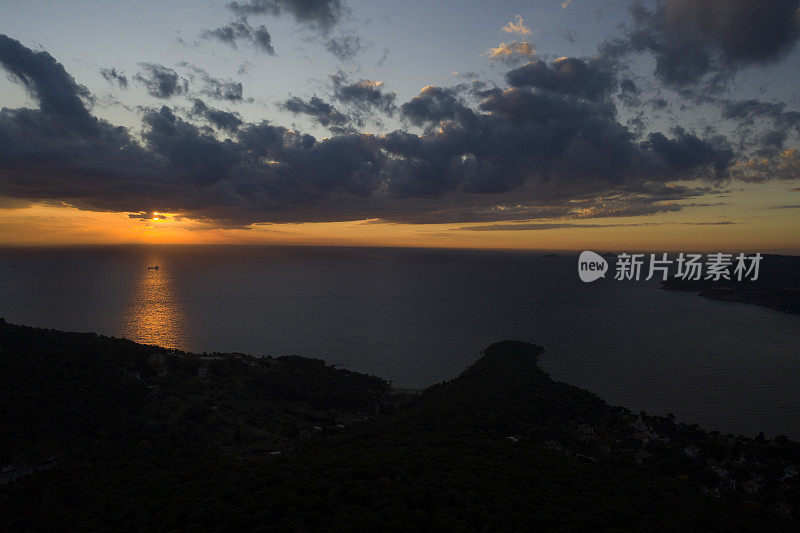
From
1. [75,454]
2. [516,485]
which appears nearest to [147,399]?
[75,454]

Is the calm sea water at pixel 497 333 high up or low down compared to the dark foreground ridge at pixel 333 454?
down

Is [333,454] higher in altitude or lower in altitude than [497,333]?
higher

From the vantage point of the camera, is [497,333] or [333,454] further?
[497,333]

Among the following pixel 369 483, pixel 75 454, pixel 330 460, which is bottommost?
pixel 75 454

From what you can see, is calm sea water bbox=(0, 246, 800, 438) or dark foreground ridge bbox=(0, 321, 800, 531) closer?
dark foreground ridge bbox=(0, 321, 800, 531)

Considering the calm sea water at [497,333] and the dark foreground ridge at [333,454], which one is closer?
the dark foreground ridge at [333,454]

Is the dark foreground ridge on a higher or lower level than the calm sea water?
higher

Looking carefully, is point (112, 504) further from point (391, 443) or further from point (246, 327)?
point (246, 327)

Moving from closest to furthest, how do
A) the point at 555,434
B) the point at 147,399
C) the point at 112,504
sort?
the point at 112,504
the point at 555,434
the point at 147,399
